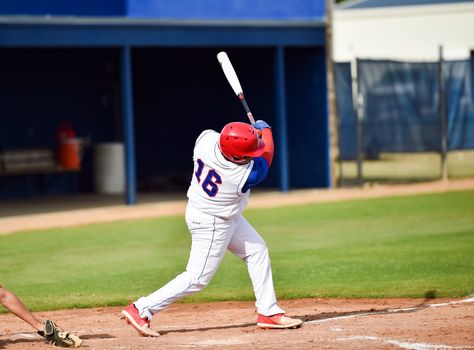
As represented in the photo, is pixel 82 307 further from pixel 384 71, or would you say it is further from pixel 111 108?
pixel 111 108

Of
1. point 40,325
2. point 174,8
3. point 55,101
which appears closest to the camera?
point 40,325

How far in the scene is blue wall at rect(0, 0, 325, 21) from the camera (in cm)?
1819

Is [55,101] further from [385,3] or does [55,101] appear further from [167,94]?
[385,3]

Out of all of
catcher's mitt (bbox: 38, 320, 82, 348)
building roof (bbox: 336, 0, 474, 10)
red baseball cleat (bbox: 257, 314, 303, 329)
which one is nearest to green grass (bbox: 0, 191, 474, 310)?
red baseball cleat (bbox: 257, 314, 303, 329)

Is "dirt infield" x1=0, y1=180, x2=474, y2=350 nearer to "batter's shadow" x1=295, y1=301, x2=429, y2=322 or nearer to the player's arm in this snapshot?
"batter's shadow" x1=295, y1=301, x2=429, y2=322

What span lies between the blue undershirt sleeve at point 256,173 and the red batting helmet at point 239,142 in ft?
0.43

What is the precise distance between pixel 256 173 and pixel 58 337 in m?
1.87

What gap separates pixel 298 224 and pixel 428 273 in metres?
4.53

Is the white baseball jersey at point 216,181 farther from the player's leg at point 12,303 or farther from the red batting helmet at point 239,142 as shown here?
the player's leg at point 12,303

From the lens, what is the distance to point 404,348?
694 cm

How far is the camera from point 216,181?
7.55 meters

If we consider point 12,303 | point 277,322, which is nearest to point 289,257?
point 277,322

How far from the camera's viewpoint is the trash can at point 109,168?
2156 cm

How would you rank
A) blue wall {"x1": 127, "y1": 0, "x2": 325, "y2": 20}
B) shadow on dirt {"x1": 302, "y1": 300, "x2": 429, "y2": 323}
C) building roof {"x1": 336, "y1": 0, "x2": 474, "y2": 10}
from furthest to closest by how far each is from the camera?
building roof {"x1": 336, "y1": 0, "x2": 474, "y2": 10}, blue wall {"x1": 127, "y1": 0, "x2": 325, "y2": 20}, shadow on dirt {"x1": 302, "y1": 300, "x2": 429, "y2": 323}
